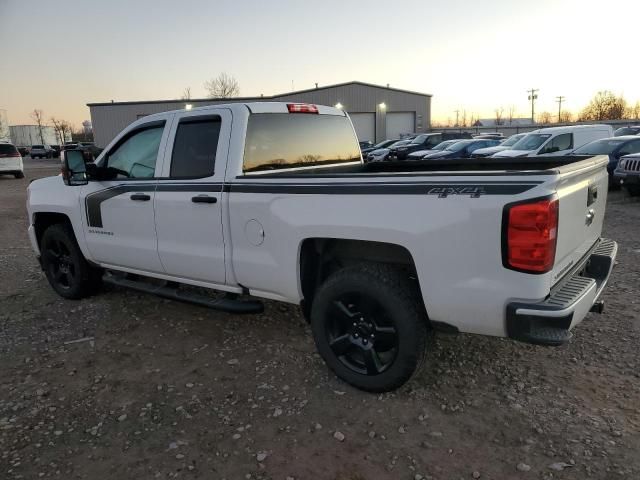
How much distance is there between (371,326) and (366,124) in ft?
156

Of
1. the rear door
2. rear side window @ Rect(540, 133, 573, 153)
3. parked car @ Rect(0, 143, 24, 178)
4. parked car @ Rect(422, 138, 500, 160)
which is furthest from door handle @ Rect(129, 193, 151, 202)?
parked car @ Rect(0, 143, 24, 178)

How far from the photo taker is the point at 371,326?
3326 millimetres

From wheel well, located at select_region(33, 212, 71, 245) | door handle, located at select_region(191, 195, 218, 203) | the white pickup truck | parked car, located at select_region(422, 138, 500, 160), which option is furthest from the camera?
parked car, located at select_region(422, 138, 500, 160)

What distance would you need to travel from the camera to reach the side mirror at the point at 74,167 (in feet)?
15.1

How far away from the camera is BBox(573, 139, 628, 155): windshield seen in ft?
44.1

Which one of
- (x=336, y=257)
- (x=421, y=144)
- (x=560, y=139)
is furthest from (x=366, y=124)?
(x=336, y=257)

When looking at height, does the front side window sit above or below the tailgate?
above

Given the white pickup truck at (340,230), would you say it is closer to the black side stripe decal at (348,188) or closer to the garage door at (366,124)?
the black side stripe decal at (348,188)

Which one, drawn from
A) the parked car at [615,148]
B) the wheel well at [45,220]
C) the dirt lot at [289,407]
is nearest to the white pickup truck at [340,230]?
the wheel well at [45,220]

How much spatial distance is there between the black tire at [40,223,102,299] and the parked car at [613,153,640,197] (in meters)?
11.5

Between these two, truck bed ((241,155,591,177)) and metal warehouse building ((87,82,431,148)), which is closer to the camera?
truck bed ((241,155,591,177))

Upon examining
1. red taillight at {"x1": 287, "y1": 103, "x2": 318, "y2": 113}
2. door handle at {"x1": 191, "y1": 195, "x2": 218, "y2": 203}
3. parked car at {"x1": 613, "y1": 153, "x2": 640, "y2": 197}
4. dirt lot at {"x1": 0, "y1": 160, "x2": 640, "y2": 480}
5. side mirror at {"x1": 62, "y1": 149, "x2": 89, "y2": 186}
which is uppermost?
red taillight at {"x1": 287, "y1": 103, "x2": 318, "y2": 113}

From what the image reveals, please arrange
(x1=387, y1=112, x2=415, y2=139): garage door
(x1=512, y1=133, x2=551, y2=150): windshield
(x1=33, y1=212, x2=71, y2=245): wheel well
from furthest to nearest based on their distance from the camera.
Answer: (x1=387, y1=112, x2=415, y2=139): garage door → (x1=512, y1=133, x2=551, y2=150): windshield → (x1=33, y1=212, x2=71, y2=245): wheel well

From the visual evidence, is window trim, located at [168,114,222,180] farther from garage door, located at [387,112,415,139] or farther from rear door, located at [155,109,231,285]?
garage door, located at [387,112,415,139]
